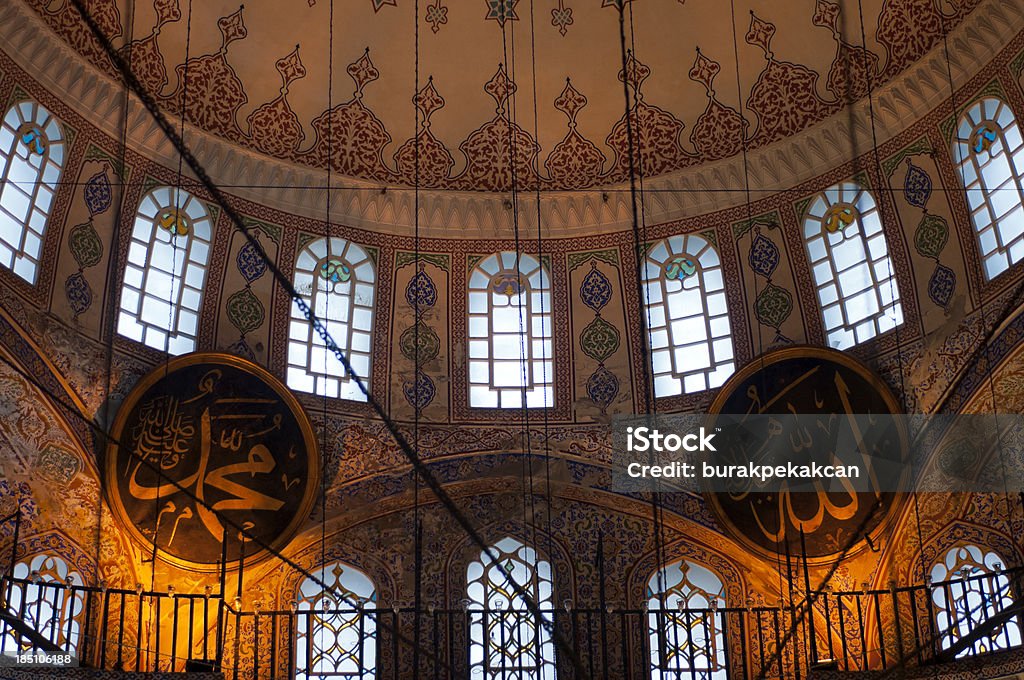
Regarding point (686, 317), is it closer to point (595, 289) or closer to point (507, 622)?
point (595, 289)

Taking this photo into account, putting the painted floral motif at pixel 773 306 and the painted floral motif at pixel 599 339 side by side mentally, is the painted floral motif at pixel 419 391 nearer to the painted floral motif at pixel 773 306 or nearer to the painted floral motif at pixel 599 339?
the painted floral motif at pixel 599 339

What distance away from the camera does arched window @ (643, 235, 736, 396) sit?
34.2ft

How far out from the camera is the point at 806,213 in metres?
10.3

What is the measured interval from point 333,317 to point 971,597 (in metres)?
5.04

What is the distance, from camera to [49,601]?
27.8 ft

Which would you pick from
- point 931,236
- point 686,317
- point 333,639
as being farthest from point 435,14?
point 333,639

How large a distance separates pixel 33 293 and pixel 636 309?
4.50 meters

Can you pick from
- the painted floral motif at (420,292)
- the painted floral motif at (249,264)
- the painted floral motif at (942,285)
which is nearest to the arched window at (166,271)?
the painted floral motif at (249,264)

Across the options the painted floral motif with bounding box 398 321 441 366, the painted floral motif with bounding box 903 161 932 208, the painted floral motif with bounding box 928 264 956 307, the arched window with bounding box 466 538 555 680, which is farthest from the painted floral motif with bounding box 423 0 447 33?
the painted floral motif with bounding box 928 264 956 307

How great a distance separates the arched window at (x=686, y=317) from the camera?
10414 millimetres

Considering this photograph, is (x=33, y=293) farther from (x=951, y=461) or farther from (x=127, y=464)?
(x=951, y=461)

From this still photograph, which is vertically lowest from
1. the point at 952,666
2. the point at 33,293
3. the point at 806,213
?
the point at 952,666

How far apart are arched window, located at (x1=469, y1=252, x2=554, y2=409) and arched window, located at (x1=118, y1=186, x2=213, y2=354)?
216 centimetres

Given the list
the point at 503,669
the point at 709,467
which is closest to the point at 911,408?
the point at 709,467
